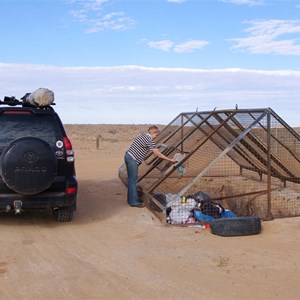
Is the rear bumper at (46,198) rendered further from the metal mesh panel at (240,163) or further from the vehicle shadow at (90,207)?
the metal mesh panel at (240,163)

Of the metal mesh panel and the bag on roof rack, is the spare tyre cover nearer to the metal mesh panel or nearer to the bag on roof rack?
the bag on roof rack

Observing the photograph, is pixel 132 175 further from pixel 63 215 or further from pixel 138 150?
pixel 63 215

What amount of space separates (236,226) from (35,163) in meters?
3.10

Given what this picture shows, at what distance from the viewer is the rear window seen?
7.61m

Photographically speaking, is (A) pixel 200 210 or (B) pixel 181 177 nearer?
(A) pixel 200 210

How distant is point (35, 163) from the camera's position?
7.05 m

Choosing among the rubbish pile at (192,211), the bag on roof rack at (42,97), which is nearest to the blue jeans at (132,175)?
the rubbish pile at (192,211)

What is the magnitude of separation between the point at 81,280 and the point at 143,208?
407cm

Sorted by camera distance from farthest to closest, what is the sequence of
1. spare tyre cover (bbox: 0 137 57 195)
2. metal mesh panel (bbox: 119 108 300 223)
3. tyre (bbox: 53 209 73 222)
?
metal mesh panel (bbox: 119 108 300 223) → tyre (bbox: 53 209 73 222) → spare tyre cover (bbox: 0 137 57 195)

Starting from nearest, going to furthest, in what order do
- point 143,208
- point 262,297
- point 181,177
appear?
point 262,297 → point 143,208 → point 181,177

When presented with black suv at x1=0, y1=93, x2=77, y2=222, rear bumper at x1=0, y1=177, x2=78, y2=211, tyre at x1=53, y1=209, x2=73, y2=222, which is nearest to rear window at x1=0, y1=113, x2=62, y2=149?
black suv at x1=0, y1=93, x2=77, y2=222

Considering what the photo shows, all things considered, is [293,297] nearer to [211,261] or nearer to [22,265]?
[211,261]

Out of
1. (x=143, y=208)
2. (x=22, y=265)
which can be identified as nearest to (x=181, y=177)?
(x=143, y=208)

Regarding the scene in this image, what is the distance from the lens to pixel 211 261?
600cm
